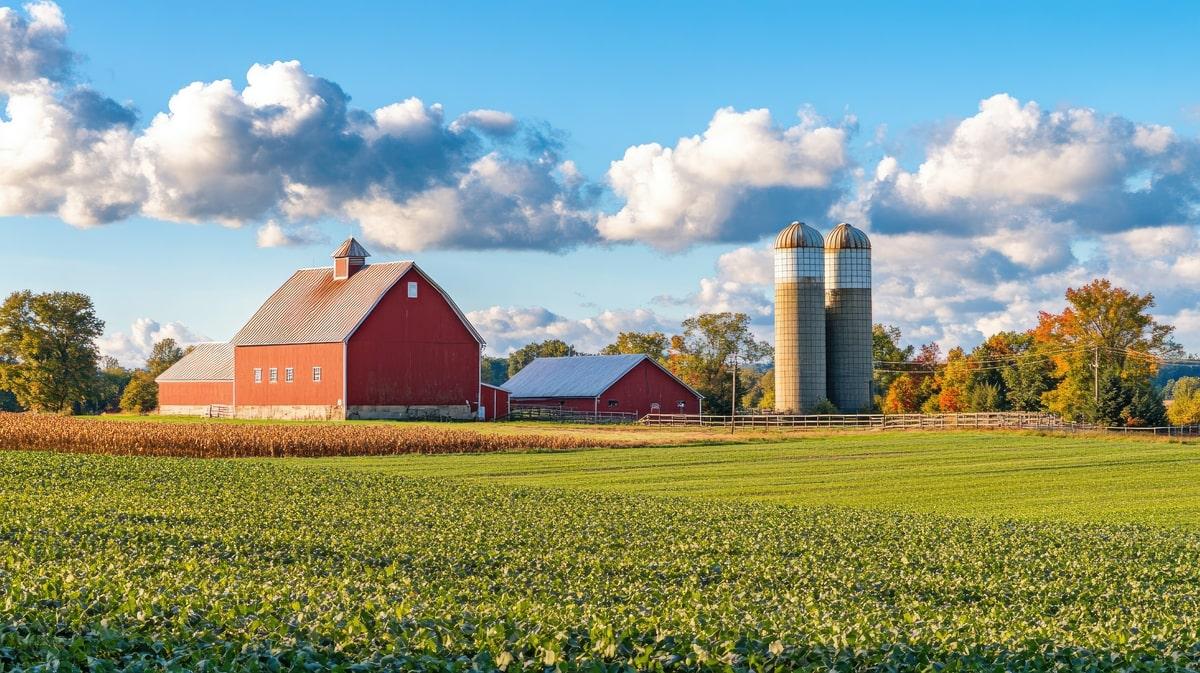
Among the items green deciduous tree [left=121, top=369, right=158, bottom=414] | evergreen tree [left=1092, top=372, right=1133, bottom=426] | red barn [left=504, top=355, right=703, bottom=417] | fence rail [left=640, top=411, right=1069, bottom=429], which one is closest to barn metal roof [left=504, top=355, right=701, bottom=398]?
red barn [left=504, top=355, right=703, bottom=417]

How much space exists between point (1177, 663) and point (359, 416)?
6055 centimetres

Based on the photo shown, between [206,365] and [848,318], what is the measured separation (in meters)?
42.9

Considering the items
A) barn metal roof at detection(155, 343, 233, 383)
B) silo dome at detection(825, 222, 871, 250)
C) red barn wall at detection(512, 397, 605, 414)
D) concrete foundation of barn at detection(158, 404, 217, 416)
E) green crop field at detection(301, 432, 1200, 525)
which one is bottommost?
green crop field at detection(301, 432, 1200, 525)

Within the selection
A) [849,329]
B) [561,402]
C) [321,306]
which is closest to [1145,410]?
[849,329]

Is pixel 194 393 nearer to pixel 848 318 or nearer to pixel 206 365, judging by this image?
pixel 206 365

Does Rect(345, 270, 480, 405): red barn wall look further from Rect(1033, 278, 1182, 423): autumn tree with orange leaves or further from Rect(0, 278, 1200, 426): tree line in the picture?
Rect(1033, 278, 1182, 423): autumn tree with orange leaves

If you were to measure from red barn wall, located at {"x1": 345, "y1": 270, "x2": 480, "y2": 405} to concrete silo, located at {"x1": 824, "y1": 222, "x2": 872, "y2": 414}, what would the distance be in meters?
22.6

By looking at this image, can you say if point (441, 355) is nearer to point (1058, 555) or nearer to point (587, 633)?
point (1058, 555)

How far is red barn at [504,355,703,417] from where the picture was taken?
77.1m

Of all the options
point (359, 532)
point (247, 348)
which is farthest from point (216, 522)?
point (247, 348)

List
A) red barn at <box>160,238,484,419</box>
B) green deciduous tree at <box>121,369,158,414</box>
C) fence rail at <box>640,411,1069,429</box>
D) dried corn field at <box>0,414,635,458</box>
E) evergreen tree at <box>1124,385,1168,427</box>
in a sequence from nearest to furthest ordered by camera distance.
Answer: dried corn field at <box>0,414,635,458</box> < fence rail at <box>640,411,1069,429</box> < red barn at <box>160,238,484,419</box> < evergreen tree at <box>1124,385,1168,427</box> < green deciduous tree at <box>121,369,158,414</box>

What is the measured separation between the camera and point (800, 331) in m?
76.1

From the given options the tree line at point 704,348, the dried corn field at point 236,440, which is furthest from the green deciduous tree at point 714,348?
the dried corn field at point 236,440

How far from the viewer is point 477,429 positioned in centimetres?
5847
